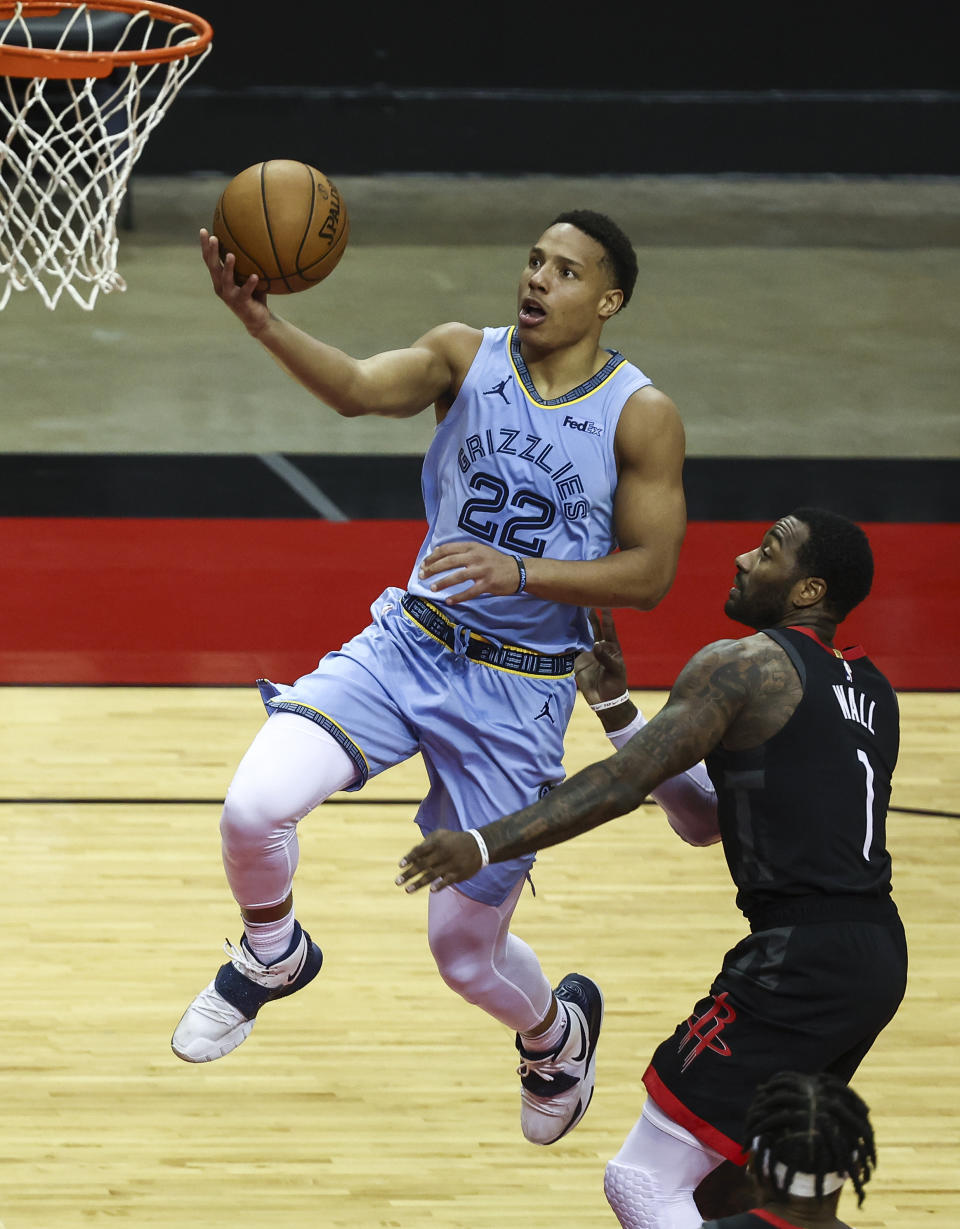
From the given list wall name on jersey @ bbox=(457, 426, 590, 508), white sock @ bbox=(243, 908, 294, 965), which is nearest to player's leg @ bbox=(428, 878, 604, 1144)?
white sock @ bbox=(243, 908, 294, 965)

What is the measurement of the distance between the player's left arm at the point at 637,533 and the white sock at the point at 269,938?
0.84 metres

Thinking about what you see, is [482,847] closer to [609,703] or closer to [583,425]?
[609,703]

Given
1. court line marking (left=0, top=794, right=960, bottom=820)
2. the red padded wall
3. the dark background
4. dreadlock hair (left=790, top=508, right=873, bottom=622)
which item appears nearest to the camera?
dreadlock hair (left=790, top=508, right=873, bottom=622)

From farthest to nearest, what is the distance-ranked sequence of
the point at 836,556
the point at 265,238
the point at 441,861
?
the point at 265,238 < the point at 836,556 < the point at 441,861

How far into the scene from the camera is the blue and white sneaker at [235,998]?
3.85 m

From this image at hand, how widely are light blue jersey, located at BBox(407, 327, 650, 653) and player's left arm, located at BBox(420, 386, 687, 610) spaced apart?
4cm

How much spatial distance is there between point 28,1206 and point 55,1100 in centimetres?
44

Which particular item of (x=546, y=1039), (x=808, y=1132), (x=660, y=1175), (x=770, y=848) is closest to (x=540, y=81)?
(x=546, y=1039)

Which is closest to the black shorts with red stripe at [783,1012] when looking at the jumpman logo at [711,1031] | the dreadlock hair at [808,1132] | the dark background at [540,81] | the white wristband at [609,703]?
the jumpman logo at [711,1031]

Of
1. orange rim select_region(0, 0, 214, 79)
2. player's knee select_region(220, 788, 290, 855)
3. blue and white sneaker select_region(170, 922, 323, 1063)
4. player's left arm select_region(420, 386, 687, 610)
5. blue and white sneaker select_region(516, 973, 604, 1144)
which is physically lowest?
blue and white sneaker select_region(516, 973, 604, 1144)

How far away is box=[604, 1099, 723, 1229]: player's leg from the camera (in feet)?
10.3

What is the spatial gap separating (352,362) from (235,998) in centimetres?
148

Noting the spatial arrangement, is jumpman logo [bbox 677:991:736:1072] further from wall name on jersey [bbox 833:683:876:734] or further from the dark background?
the dark background

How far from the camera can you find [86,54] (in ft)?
16.8
